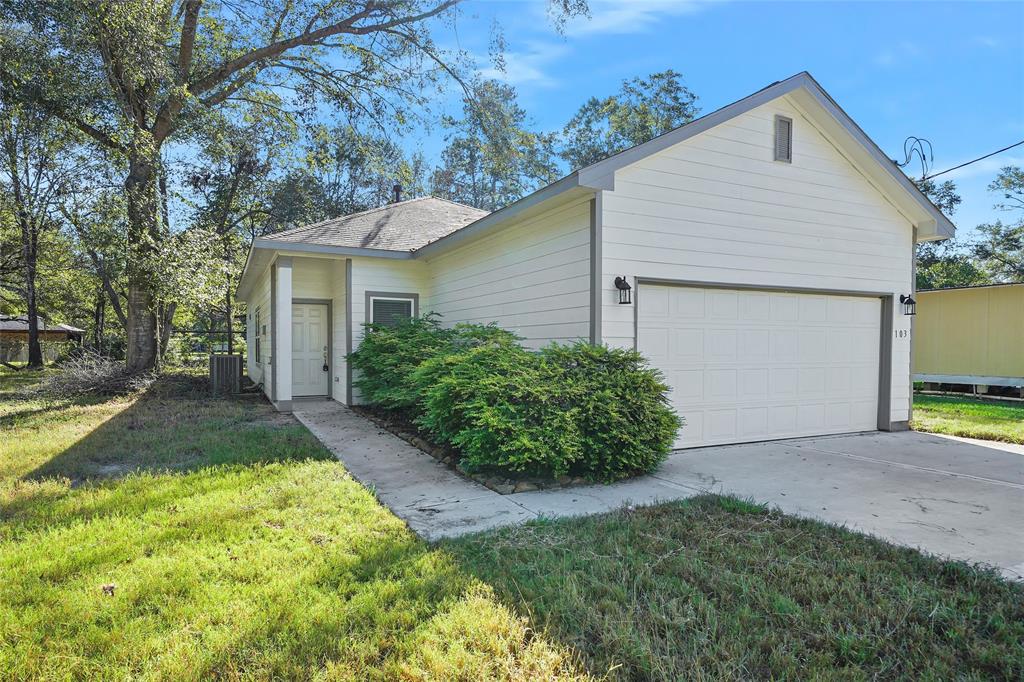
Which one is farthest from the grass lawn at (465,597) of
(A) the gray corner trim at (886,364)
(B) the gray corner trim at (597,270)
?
(A) the gray corner trim at (886,364)

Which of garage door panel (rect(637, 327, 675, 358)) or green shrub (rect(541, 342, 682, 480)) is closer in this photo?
green shrub (rect(541, 342, 682, 480))

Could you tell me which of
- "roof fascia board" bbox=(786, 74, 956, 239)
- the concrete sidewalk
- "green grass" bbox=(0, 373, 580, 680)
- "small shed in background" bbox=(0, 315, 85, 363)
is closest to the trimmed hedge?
the concrete sidewalk

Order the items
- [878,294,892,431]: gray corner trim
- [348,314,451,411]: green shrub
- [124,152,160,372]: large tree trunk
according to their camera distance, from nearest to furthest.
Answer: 1. [348,314,451,411]: green shrub
2. [878,294,892,431]: gray corner trim
3. [124,152,160,372]: large tree trunk

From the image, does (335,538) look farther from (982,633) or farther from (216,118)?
(216,118)

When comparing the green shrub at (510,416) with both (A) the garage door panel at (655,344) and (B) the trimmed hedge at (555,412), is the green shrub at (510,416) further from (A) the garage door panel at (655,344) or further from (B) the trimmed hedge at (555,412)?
(A) the garage door panel at (655,344)

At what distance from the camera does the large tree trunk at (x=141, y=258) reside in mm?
11789

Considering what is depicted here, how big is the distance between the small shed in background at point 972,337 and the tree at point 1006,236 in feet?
37.0

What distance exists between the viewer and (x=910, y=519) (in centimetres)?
395

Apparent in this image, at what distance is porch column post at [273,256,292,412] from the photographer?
31.3 ft

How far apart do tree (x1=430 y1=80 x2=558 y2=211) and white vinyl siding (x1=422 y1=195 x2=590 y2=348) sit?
8.13 metres

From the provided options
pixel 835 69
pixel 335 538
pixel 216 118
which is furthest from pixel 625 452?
pixel 216 118

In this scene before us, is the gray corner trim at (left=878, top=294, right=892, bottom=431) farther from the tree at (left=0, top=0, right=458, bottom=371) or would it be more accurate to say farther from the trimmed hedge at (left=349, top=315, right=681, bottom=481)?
the tree at (left=0, top=0, right=458, bottom=371)

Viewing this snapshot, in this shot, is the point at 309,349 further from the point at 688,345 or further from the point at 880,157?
the point at 880,157

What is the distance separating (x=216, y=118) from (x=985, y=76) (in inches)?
695
